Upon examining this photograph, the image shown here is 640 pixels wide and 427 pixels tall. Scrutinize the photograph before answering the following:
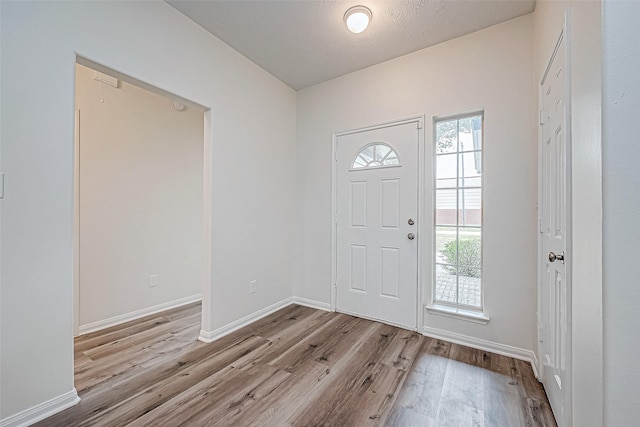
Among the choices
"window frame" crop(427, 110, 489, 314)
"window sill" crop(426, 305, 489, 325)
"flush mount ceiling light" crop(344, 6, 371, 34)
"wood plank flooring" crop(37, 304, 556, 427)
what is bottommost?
"wood plank flooring" crop(37, 304, 556, 427)

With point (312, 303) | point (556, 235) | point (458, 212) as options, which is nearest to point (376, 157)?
point (458, 212)

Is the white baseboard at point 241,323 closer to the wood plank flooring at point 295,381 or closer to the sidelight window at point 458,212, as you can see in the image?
the wood plank flooring at point 295,381

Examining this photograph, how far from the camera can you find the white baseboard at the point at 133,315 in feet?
8.05

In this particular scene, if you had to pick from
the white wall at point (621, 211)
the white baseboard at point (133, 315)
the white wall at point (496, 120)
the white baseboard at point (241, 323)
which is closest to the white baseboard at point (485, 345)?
the white wall at point (496, 120)

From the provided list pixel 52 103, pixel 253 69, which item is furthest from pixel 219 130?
pixel 52 103

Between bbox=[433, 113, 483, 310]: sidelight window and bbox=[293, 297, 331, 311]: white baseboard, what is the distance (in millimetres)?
1222

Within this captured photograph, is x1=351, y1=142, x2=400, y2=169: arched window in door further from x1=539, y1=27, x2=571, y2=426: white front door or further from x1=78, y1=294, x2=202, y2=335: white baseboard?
x1=78, y1=294, x2=202, y2=335: white baseboard

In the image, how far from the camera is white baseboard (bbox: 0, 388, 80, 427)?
133cm

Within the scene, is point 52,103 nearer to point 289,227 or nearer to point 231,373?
point 231,373

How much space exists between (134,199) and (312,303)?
2.33 m

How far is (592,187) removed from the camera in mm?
880

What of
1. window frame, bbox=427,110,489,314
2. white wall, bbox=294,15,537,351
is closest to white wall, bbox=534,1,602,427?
white wall, bbox=294,15,537,351

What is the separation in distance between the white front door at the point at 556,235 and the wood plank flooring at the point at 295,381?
0.29m

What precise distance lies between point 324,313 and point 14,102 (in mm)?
2901
